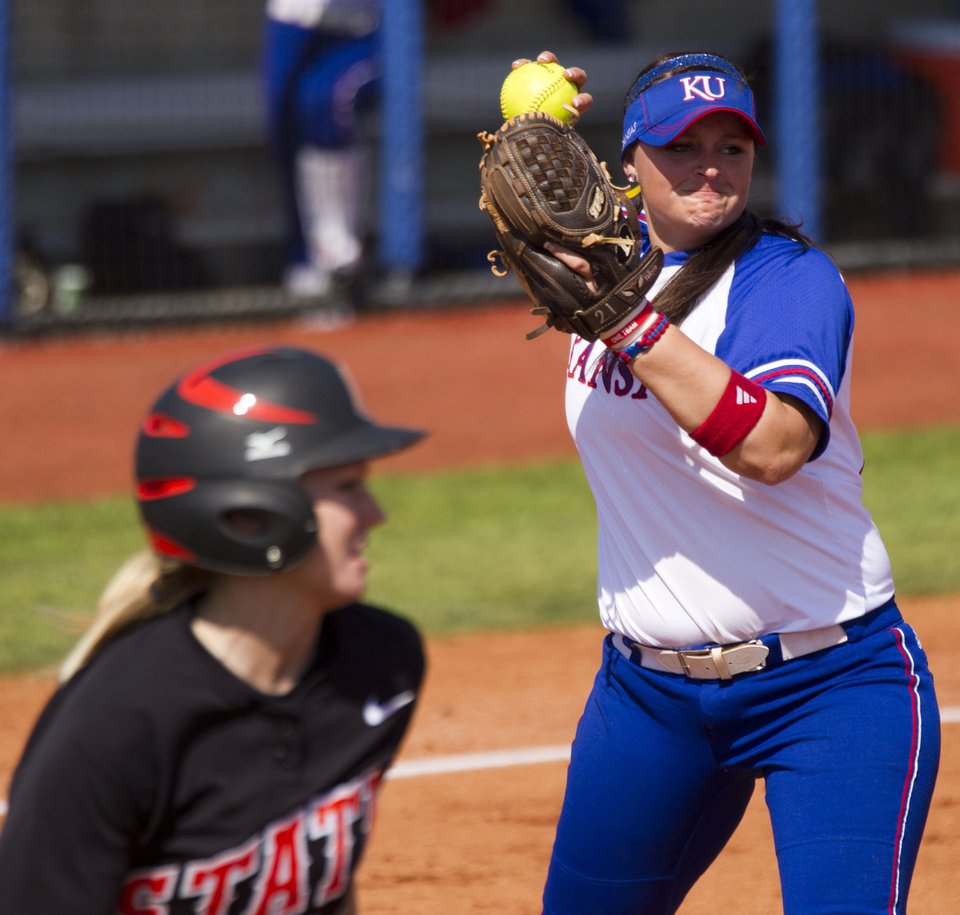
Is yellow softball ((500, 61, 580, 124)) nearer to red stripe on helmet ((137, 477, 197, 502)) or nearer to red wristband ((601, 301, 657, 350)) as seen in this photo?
red wristband ((601, 301, 657, 350))

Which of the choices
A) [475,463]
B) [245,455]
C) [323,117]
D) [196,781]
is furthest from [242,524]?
[323,117]

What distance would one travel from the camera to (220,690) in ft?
6.64

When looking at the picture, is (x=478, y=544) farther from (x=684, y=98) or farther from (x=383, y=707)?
(x=383, y=707)

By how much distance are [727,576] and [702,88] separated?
806 mm

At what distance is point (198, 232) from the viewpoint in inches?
527

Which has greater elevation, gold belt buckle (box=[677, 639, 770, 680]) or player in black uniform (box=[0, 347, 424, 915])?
player in black uniform (box=[0, 347, 424, 915])

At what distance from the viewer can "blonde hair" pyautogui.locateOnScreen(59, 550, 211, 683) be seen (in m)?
2.07

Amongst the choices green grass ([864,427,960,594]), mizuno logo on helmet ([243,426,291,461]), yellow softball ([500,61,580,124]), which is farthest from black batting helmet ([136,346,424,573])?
green grass ([864,427,960,594])

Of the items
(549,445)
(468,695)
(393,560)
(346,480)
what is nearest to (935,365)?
(549,445)

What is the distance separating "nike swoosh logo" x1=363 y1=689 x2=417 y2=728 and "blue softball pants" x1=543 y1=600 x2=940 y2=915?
Result: 2.11 ft

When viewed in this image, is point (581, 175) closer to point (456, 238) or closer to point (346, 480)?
point (346, 480)

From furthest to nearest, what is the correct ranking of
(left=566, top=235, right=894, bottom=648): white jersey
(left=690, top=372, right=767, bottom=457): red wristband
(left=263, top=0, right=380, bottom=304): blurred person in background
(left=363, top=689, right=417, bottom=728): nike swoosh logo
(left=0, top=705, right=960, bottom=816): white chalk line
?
(left=263, top=0, right=380, bottom=304): blurred person in background, (left=0, top=705, right=960, bottom=816): white chalk line, (left=566, top=235, right=894, bottom=648): white jersey, (left=690, top=372, right=767, bottom=457): red wristband, (left=363, top=689, right=417, bottom=728): nike swoosh logo

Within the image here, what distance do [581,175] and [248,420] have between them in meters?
0.82

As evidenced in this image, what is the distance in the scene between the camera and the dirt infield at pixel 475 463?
13.4ft
